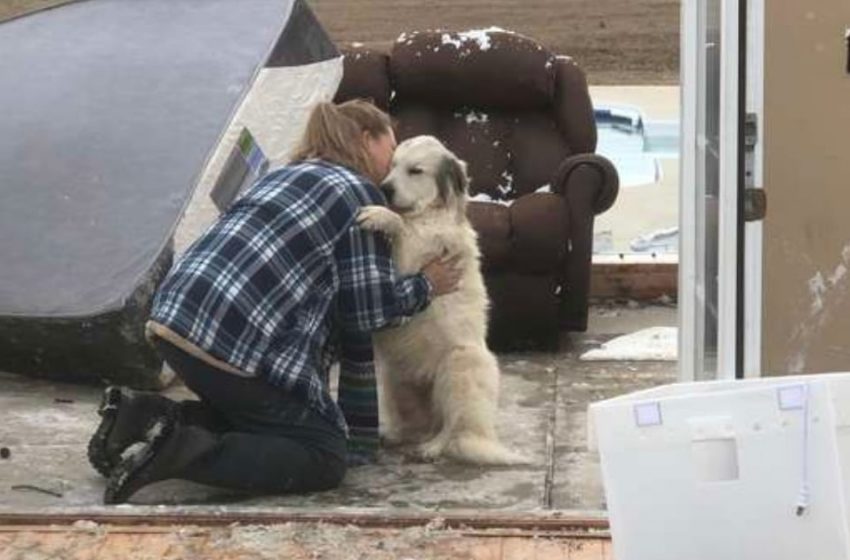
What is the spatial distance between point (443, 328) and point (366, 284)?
1.28 feet

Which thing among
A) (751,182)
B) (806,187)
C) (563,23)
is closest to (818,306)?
(806,187)

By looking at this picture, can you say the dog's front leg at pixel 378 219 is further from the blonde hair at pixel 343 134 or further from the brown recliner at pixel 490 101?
the brown recliner at pixel 490 101

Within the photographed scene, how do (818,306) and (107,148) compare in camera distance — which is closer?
(818,306)

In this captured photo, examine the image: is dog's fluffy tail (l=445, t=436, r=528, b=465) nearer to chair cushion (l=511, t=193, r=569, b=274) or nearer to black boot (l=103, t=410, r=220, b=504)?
black boot (l=103, t=410, r=220, b=504)

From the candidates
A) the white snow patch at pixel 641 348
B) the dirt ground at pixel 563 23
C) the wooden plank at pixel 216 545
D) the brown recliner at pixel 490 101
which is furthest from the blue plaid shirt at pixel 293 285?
the dirt ground at pixel 563 23

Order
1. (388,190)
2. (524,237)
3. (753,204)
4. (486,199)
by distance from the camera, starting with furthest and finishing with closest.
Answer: (486,199), (524,237), (388,190), (753,204)

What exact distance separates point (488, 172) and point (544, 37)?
42.8 feet

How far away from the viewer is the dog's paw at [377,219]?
5.23 meters

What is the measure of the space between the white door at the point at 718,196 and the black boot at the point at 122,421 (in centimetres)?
179

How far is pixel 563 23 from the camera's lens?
21.7 m

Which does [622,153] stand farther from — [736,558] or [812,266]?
[736,558]

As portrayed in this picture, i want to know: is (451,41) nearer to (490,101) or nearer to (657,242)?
(490,101)

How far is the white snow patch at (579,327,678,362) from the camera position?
7039mm

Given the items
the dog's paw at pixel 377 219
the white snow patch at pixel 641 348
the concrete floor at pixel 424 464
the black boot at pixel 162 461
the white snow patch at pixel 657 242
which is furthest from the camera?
the white snow patch at pixel 657 242
